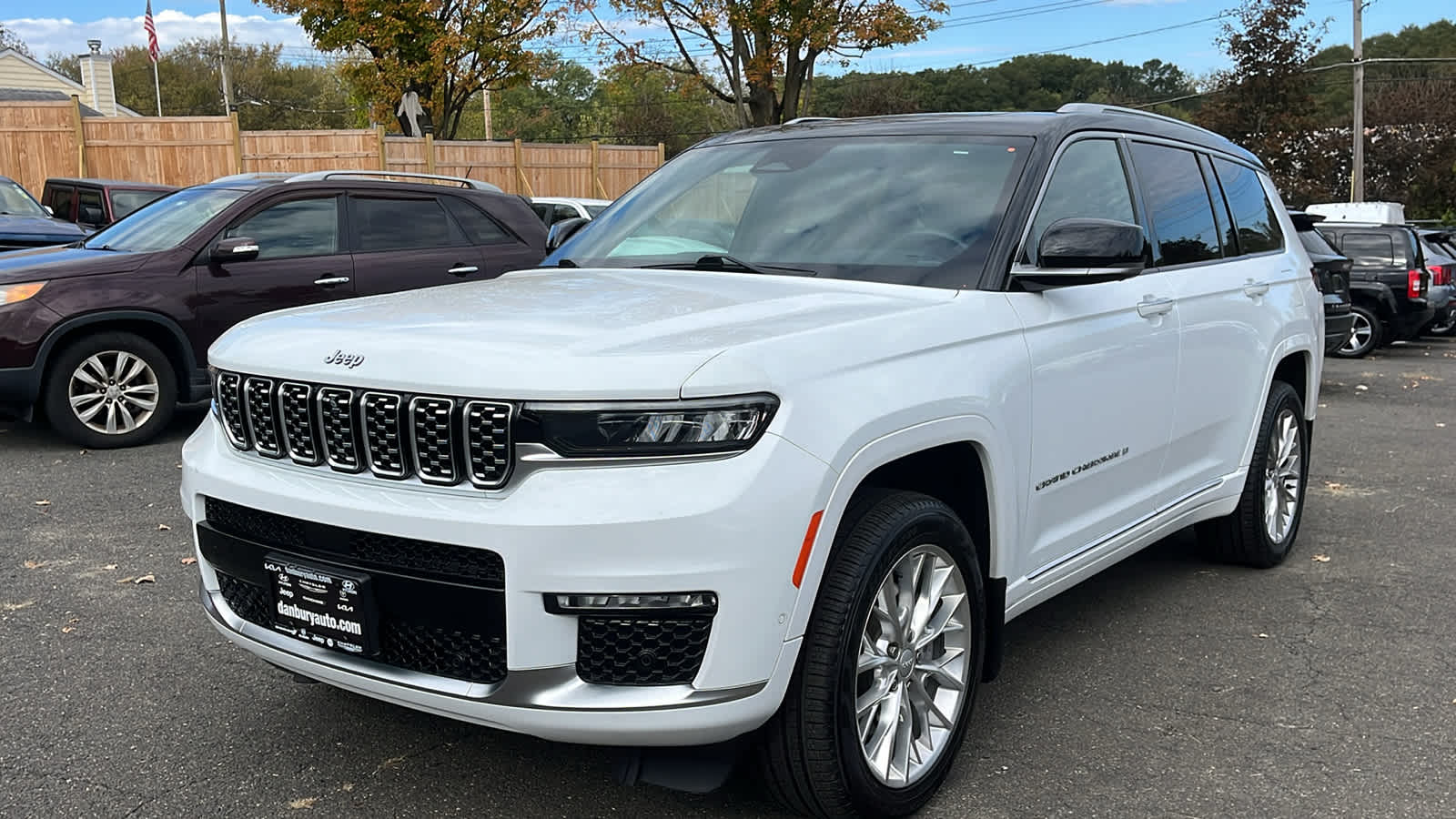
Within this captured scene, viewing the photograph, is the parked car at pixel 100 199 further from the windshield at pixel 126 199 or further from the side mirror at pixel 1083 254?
the side mirror at pixel 1083 254

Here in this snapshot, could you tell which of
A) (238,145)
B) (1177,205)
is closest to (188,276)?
(1177,205)

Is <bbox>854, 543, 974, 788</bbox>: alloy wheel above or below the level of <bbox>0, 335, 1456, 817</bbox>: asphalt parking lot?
above

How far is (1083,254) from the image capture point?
11.3 ft

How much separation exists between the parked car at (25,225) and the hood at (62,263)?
11.7 ft

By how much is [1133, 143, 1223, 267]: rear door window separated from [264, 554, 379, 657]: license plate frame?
9.71ft

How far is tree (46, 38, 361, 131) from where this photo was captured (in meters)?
70.2

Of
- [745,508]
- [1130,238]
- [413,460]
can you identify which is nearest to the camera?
[745,508]

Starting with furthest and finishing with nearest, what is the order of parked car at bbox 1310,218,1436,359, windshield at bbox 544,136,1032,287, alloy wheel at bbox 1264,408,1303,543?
parked car at bbox 1310,218,1436,359 → alloy wheel at bbox 1264,408,1303,543 → windshield at bbox 544,136,1032,287

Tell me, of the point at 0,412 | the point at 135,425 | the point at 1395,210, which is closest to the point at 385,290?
the point at 135,425

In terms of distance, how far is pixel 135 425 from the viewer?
800 centimetres

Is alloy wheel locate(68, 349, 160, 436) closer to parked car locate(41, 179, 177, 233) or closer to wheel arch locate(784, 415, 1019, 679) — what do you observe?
parked car locate(41, 179, 177, 233)

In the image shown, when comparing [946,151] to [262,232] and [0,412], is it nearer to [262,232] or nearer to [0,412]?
[262,232]

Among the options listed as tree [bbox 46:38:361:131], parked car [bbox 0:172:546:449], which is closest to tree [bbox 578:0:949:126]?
parked car [bbox 0:172:546:449]

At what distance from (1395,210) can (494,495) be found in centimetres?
1896
